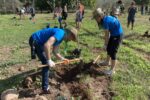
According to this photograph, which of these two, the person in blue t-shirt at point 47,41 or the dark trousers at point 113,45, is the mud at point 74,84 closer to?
the person in blue t-shirt at point 47,41

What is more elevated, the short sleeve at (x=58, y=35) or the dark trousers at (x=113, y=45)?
the short sleeve at (x=58, y=35)

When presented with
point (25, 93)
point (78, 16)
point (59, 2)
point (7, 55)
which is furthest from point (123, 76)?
point (59, 2)

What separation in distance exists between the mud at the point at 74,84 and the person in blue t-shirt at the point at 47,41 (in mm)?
408

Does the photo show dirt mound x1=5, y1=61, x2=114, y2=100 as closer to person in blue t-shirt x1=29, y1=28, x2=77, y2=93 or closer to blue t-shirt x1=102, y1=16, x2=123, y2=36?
person in blue t-shirt x1=29, y1=28, x2=77, y2=93

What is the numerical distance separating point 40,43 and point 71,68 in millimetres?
2500

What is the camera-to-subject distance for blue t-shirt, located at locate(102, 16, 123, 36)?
905 centimetres

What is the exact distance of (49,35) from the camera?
761cm

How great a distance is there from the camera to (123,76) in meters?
10.0

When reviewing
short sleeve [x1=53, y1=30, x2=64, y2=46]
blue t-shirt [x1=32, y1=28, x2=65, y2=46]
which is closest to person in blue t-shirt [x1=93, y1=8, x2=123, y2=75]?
blue t-shirt [x1=32, y1=28, x2=65, y2=46]

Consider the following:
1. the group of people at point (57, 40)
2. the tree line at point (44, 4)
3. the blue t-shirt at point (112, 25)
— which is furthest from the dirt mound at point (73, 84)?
the tree line at point (44, 4)

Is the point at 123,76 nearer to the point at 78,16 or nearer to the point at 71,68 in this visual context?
the point at 71,68

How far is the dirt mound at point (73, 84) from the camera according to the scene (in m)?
8.50

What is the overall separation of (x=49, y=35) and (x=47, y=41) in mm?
375

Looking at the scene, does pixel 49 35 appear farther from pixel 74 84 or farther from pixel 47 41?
pixel 74 84
